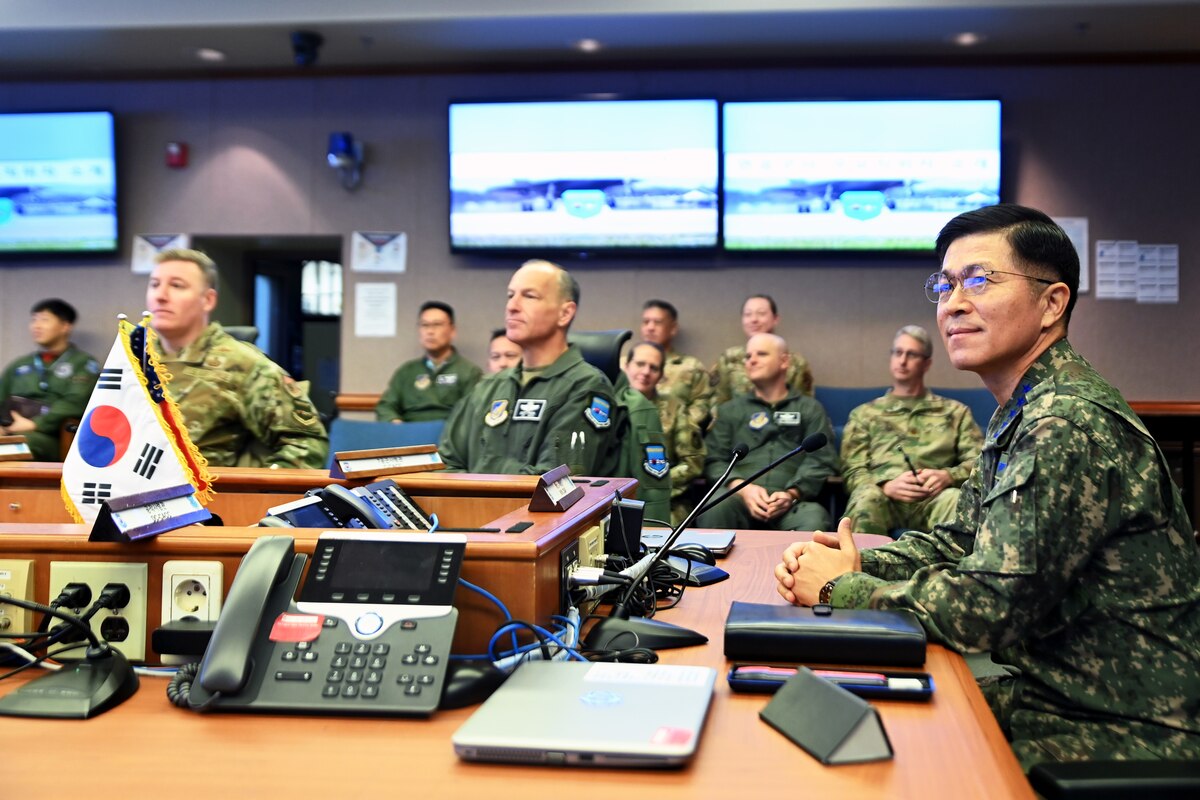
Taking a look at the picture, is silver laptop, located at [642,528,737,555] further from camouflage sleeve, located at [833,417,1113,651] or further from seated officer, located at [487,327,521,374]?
seated officer, located at [487,327,521,374]

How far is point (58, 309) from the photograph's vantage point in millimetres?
6152

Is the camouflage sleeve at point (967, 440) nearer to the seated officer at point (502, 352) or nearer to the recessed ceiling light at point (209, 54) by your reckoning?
the seated officer at point (502, 352)

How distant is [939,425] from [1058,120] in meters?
2.35

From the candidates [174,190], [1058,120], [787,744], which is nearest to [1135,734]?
[787,744]

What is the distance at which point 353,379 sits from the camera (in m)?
6.16

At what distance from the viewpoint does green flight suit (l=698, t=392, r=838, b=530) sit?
4.29 meters

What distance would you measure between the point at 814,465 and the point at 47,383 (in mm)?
4579

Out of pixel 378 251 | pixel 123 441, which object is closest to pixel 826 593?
pixel 123 441

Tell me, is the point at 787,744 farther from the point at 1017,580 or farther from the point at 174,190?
the point at 174,190

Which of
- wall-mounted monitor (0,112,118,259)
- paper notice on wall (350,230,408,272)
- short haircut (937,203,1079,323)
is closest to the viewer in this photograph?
short haircut (937,203,1079,323)

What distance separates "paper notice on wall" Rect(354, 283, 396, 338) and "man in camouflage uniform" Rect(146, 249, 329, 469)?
2842 millimetres

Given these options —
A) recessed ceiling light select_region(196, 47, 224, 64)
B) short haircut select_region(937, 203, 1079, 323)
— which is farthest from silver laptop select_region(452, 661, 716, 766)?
recessed ceiling light select_region(196, 47, 224, 64)

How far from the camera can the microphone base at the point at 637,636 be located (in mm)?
1267

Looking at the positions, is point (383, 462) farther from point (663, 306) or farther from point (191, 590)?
point (663, 306)
